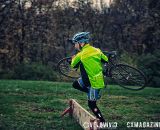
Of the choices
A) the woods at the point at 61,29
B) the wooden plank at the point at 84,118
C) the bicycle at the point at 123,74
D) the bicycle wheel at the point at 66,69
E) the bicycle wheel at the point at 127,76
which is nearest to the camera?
the wooden plank at the point at 84,118

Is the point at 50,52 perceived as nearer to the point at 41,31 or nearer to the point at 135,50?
the point at 41,31

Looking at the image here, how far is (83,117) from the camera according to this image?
25.8 ft

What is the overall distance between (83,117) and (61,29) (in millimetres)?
37527

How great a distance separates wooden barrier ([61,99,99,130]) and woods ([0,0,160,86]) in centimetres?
1826

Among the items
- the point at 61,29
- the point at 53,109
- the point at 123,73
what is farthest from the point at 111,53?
the point at 61,29

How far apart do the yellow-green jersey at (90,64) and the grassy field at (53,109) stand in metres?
1.55

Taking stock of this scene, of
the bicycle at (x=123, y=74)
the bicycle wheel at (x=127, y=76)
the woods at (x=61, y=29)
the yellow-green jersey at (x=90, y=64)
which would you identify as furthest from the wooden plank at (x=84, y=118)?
the woods at (x=61, y=29)

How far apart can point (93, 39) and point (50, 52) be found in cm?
680

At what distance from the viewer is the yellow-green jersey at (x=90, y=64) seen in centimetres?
775

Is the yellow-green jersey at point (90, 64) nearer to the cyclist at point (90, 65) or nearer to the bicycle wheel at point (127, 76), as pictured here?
the cyclist at point (90, 65)

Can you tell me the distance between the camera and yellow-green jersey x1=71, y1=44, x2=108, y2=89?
775cm

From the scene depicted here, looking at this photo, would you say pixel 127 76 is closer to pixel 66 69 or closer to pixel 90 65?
pixel 66 69

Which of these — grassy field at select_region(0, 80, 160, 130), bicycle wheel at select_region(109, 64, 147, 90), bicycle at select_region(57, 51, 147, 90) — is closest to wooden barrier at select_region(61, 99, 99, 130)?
grassy field at select_region(0, 80, 160, 130)

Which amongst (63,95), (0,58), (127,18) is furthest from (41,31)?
(63,95)
